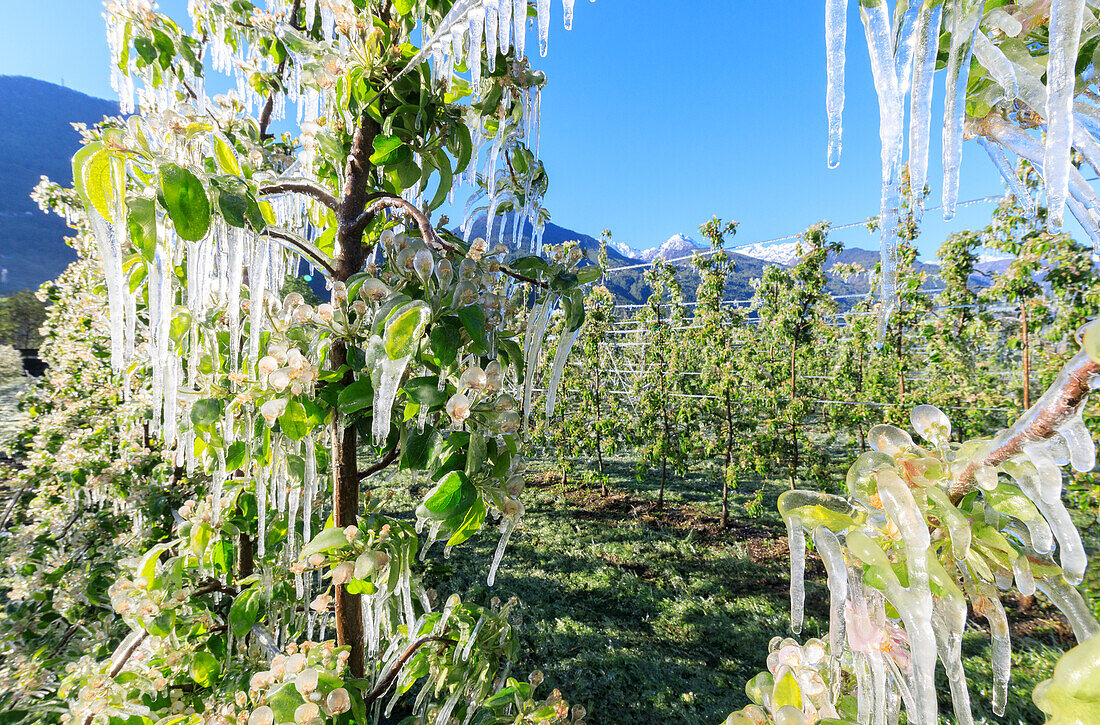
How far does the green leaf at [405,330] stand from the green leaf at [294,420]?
25cm

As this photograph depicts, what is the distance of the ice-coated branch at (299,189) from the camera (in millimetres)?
824

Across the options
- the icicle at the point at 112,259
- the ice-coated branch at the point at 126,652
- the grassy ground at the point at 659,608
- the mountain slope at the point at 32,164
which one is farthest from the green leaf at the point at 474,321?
the mountain slope at the point at 32,164

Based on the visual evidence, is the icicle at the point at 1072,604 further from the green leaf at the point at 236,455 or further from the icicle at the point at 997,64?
the green leaf at the point at 236,455

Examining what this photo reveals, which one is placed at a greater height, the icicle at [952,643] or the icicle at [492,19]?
the icicle at [492,19]

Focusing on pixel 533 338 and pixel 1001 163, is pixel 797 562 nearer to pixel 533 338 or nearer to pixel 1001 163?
pixel 1001 163

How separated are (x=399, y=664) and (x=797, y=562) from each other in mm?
950

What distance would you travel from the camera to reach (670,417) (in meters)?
7.11

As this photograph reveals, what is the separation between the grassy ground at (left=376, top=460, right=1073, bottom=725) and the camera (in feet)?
10.8

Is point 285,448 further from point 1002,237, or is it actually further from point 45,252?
point 45,252

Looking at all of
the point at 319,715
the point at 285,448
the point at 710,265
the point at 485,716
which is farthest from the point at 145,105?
the point at 710,265

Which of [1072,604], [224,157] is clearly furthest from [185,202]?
[1072,604]

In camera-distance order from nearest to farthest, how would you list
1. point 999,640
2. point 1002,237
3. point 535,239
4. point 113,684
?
point 999,640
point 113,684
point 535,239
point 1002,237

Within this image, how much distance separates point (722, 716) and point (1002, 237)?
5394mm

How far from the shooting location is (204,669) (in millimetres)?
989
